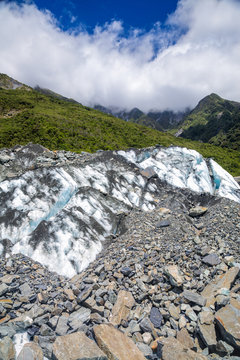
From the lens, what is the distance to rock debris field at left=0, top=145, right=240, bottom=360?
6148mm

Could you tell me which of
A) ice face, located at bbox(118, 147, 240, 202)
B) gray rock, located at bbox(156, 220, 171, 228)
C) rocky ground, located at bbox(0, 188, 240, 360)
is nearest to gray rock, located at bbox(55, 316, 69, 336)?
rocky ground, located at bbox(0, 188, 240, 360)

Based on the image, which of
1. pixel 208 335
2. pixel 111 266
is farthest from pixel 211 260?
pixel 111 266

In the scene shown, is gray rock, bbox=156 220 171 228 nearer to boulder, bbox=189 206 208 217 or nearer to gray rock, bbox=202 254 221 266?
boulder, bbox=189 206 208 217

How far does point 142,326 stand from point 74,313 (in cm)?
294

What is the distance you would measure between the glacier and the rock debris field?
981mm

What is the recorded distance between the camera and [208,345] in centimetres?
623

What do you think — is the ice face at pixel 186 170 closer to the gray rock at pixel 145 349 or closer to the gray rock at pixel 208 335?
the gray rock at pixel 208 335

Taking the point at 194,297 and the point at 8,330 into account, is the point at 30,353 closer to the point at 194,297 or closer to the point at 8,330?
the point at 8,330

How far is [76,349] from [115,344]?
1.34m

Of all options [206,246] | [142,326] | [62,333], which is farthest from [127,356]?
[206,246]

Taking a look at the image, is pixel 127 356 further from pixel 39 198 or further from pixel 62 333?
pixel 39 198

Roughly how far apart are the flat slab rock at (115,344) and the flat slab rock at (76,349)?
302 millimetres

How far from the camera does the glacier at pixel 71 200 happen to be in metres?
11.8

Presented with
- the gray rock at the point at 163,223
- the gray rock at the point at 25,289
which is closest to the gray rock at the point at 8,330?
the gray rock at the point at 25,289
